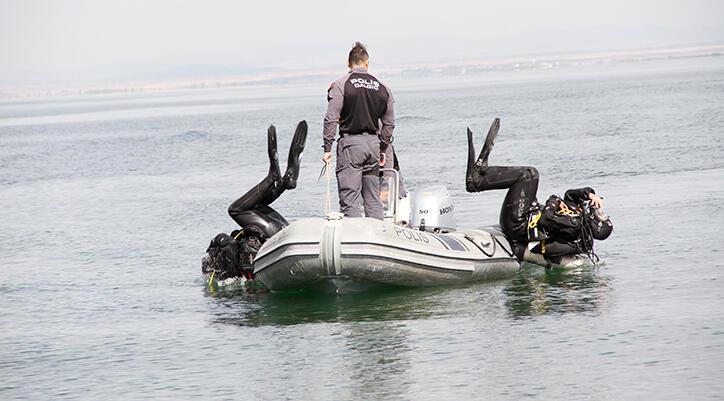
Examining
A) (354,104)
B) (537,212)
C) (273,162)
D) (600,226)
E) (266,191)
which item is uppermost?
(354,104)

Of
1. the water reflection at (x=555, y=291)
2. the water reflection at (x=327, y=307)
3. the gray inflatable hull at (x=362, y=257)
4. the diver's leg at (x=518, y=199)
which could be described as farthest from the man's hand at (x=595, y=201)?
the water reflection at (x=327, y=307)

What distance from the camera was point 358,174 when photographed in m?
11.2

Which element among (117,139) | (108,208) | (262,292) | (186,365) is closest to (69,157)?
(117,139)

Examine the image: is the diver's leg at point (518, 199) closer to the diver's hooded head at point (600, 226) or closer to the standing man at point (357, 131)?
the diver's hooded head at point (600, 226)

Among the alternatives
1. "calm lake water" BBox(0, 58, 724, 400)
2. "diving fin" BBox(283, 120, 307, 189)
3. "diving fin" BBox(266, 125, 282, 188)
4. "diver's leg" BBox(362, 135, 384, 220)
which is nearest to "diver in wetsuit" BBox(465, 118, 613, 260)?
"calm lake water" BBox(0, 58, 724, 400)

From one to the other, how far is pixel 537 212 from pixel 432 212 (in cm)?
99

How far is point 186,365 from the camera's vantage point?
9125mm

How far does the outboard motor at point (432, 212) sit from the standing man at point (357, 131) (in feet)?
2.06

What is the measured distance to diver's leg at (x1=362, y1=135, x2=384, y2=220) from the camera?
1129cm

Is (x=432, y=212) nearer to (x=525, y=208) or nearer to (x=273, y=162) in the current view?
(x=525, y=208)

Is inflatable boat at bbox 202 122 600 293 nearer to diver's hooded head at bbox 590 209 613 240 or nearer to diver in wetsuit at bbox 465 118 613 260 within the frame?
diver in wetsuit at bbox 465 118 613 260

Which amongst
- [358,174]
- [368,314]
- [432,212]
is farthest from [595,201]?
[368,314]

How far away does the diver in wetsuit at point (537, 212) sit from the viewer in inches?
460

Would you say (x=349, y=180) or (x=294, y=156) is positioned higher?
(x=294, y=156)
